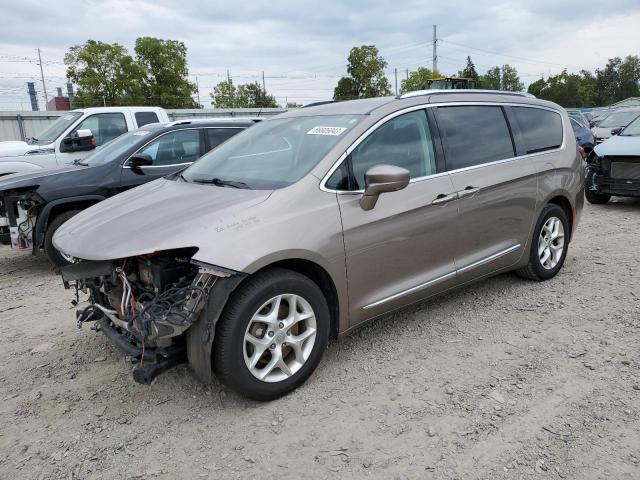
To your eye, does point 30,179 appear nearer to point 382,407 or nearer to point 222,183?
point 222,183

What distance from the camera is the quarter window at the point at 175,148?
660cm

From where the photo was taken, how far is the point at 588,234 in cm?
704

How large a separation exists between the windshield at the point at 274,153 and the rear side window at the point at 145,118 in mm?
5977

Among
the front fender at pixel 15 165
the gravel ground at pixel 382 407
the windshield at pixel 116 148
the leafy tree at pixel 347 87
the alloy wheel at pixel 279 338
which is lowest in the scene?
the gravel ground at pixel 382 407

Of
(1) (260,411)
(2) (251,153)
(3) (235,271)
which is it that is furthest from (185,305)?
(2) (251,153)

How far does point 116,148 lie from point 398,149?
4544mm

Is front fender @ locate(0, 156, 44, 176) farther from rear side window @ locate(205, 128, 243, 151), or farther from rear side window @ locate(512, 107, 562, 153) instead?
rear side window @ locate(512, 107, 562, 153)

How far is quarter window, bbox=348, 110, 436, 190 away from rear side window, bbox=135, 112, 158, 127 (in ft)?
23.5

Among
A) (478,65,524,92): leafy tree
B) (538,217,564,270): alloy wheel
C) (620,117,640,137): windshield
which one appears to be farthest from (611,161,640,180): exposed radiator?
(478,65,524,92): leafy tree

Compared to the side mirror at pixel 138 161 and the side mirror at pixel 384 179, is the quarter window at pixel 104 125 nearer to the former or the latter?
the side mirror at pixel 138 161

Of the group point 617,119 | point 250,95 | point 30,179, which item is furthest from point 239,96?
point 30,179

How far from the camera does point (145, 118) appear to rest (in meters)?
9.65

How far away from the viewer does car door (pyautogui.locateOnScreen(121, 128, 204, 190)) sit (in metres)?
6.32

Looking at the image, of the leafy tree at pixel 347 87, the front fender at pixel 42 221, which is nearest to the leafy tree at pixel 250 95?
the leafy tree at pixel 347 87
